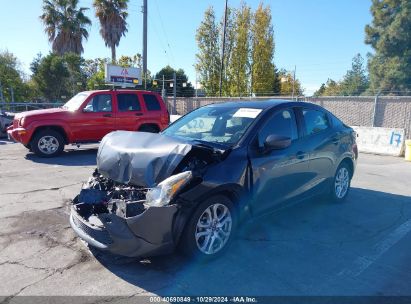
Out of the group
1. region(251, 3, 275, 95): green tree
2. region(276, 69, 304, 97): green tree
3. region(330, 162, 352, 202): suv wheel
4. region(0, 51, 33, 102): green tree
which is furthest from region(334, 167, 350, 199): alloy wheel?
region(276, 69, 304, 97): green tree

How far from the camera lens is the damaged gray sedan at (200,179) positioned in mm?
3309

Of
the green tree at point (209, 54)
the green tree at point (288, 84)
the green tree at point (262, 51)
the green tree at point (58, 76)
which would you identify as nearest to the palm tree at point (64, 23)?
the green tree at point (58, 76)

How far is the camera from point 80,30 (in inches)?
1309

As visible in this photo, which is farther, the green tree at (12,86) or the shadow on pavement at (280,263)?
the green tree at (12,86)

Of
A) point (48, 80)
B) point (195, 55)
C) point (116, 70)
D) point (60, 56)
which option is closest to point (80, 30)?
point (60, 56)

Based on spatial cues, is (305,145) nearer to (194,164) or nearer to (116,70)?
(194,164)

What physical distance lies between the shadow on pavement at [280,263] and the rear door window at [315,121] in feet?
4.22

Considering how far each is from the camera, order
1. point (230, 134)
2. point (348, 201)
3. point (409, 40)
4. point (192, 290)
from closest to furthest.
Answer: point (192, 290) < point (230, 134) < point (348, 201) < point (409, 40)

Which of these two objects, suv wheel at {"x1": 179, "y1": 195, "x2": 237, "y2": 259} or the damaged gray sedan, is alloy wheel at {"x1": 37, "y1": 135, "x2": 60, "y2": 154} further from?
suv wheel at {"x1": 179, "y1": 195, "x2": 237, "y2": 259}

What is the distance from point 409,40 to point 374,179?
3954 cm

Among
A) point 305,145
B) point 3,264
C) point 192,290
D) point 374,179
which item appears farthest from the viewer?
point 374,179

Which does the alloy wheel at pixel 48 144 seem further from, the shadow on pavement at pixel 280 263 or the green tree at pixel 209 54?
the green tree at pixel 209 54

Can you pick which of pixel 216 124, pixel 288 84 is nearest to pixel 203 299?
pixel 216 124

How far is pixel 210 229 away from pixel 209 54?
32.7 m
